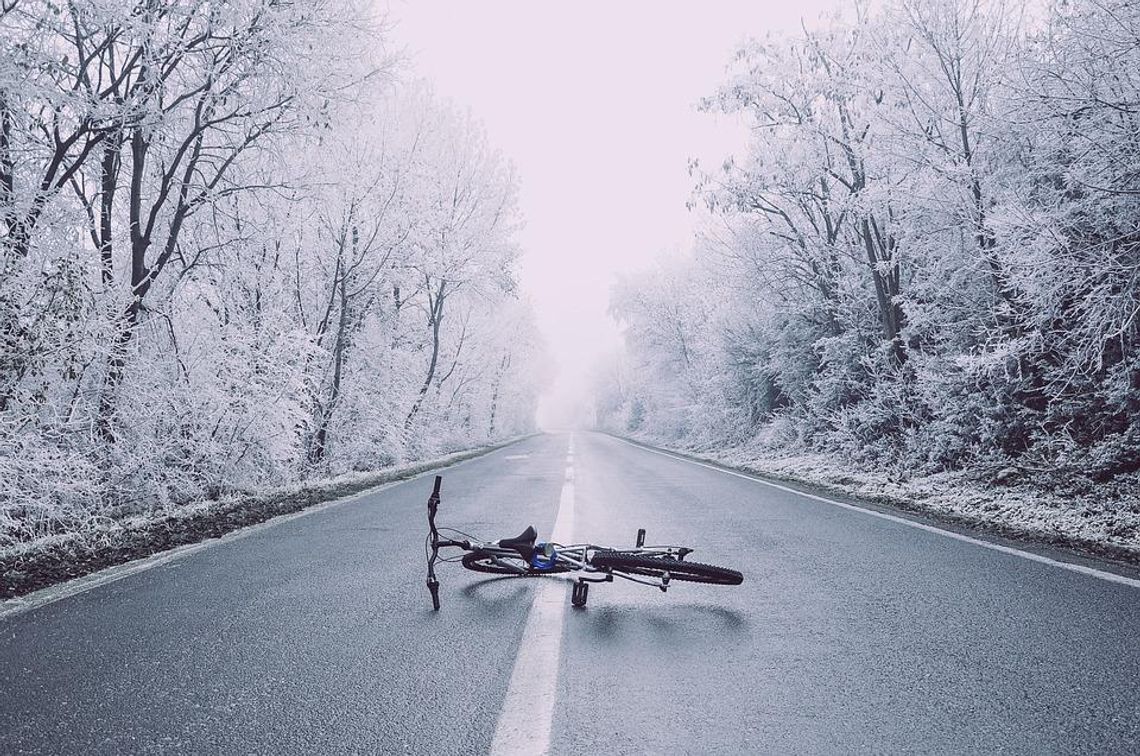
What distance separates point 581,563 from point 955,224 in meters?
9.86

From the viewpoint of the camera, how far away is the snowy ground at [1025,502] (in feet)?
19.6

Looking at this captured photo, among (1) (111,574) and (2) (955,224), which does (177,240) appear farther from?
(2) (955,224)

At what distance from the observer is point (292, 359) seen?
10.6m

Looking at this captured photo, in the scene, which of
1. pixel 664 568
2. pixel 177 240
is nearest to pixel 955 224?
pixel 664 568

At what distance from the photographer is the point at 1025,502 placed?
7695 mm

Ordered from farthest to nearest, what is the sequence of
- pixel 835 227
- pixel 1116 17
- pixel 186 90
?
1. pixel 835 227
2. pixel 186 90
3. pixel 1116 17

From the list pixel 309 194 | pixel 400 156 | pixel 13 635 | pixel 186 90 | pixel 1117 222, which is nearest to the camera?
pixel 13 635

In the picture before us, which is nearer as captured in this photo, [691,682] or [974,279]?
[691,682]

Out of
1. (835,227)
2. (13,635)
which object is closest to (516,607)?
(13,635)

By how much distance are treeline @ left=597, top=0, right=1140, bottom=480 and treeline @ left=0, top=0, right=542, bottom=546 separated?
8.70 meters

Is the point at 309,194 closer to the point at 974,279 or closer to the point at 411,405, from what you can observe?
the point at 411,405

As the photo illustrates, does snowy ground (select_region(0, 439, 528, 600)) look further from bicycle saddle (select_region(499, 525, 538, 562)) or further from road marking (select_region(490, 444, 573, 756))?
road marking (select_region(490, 444, 573, 756))

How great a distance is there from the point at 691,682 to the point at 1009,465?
9226 mm

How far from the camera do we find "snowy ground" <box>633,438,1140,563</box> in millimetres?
5984
